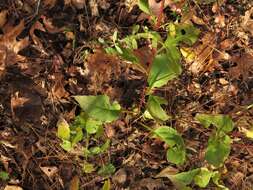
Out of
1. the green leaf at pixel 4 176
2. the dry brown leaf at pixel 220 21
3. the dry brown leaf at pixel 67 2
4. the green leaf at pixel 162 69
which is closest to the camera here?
the green leaf at pixel 162 69

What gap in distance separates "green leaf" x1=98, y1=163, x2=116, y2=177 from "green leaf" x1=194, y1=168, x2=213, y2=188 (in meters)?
0.35

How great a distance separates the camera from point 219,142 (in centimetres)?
Result: 169

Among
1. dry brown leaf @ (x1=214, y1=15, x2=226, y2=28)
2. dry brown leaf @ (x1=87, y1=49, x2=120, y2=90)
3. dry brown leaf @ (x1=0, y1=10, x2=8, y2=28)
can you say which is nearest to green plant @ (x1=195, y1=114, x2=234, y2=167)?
dry brown leaf @ (x1=87, y1=49, x2=120, y2=90)

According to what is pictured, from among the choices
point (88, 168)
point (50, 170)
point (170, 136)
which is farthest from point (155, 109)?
point (50, 170)

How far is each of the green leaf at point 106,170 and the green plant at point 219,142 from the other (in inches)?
15.6

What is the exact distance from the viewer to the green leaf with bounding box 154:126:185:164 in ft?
5.57

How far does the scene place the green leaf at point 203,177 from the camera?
179 centimetres

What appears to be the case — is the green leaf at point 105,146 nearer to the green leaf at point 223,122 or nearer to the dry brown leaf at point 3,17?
the green leaf at point 223,122

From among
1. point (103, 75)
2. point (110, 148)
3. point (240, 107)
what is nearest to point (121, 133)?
point (110, 148)

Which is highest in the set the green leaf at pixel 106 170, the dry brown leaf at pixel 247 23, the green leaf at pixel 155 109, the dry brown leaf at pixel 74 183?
the dry brown leaf at pixel 247 23

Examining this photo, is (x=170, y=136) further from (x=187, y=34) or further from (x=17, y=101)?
(x=17, y=101)

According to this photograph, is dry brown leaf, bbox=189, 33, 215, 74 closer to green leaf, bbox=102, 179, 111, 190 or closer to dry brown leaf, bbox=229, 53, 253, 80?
dry brown leaf, bbox=229, 53, 253, 80

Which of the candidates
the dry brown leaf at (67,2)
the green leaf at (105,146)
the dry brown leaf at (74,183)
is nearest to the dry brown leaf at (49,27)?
the dry brown leaf at (67,2)

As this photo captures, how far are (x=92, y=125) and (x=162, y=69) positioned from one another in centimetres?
37
